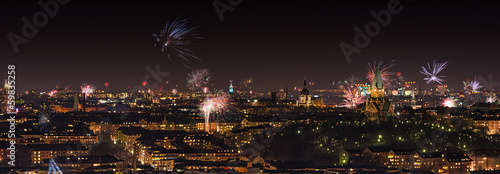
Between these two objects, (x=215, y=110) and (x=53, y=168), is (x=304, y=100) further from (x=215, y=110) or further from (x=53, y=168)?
(x=53, y=168)

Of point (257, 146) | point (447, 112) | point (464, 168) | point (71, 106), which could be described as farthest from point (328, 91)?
point (464, 168)

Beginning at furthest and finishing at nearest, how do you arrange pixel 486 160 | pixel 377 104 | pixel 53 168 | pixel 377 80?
pixel 377 80 < pixel 377 104 < pixel 486 160 < pixel 53 168

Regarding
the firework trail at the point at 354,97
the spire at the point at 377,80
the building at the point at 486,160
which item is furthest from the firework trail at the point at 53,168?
the firework trail at the point at 354,97

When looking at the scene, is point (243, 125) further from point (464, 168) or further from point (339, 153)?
point (464, 168)

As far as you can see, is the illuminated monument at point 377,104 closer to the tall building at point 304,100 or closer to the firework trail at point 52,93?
the tall building at point 304,100

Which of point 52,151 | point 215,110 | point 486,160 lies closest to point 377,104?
point 486,160

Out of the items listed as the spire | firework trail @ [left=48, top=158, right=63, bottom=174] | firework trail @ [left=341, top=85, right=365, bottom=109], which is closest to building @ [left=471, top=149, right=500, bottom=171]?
the spire

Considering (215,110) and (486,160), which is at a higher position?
(215,110)

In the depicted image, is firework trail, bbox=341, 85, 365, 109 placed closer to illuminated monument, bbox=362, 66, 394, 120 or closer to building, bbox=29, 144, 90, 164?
illuminated monument, bbox=362, 66, 394, 120
